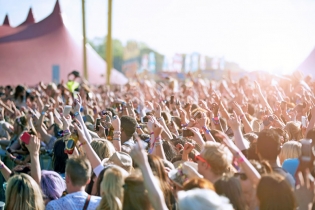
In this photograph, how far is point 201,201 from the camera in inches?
121

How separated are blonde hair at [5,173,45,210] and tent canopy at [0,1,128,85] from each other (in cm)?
2108

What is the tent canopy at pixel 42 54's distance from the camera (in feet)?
83.2

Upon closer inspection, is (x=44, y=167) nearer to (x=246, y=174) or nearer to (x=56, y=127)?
(x=56, y=127)

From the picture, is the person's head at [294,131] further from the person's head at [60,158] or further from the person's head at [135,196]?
the person's head at [135,196]

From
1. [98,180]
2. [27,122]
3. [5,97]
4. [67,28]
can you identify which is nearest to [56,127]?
[27,122]

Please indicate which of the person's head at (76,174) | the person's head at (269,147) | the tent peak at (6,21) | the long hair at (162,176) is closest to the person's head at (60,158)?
the person's head at (76,174)

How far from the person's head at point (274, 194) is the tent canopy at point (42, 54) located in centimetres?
2195

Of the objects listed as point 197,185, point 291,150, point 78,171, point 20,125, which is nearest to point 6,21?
point 20,125

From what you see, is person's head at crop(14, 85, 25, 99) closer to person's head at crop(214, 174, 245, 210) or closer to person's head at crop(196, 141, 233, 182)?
person's head at crop(196, 141, 233, 182)

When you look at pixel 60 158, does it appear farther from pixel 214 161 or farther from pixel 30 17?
pixel 30 17

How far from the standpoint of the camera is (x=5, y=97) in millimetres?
13648

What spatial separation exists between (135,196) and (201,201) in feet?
1.96

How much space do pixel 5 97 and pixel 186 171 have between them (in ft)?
34.4

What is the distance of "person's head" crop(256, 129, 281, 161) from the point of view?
4238mm
